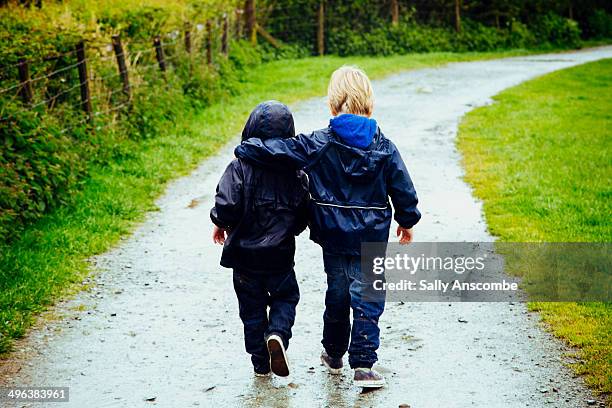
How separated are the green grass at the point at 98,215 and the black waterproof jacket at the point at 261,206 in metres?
1.86

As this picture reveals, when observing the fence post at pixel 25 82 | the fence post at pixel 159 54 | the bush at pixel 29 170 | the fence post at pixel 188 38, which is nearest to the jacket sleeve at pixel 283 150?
the bush at pixel 29 170

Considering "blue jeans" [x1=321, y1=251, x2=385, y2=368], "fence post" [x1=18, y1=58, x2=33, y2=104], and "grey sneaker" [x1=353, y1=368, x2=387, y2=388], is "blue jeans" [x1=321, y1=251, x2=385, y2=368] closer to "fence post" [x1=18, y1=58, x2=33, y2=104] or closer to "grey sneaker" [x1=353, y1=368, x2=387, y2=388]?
"grey sneaker" [x1=353, y1=368, x2=387, y2=388]

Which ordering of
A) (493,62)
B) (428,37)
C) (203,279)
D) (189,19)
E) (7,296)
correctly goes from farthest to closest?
(428,37), (493,62), (189,19), (203,279), (7,296)

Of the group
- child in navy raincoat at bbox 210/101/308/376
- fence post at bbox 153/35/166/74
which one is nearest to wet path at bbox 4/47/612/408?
child in navy raincoat at bbox 210/101/308/376

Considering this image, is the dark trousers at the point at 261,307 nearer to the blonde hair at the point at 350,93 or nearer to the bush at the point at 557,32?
the blonde hair at the point at 350,93

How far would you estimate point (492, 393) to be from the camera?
471cm

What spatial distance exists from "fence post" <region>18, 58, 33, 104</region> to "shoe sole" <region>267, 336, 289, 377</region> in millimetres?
5675

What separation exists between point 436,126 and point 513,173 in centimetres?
357

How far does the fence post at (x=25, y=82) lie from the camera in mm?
9114

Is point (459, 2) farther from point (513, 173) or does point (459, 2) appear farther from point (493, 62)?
point (513, 173)

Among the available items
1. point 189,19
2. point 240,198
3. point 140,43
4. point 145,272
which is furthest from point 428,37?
point 240,198

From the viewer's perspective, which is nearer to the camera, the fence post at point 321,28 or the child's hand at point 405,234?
the child's hand at point 405,234

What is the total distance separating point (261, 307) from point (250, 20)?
1861 cm

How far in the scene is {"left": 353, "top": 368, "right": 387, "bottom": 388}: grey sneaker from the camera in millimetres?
4711
